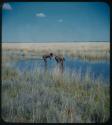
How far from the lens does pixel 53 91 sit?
2.83 m

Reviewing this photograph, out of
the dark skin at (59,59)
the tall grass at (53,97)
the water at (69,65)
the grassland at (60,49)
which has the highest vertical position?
the grassland at (60,49)

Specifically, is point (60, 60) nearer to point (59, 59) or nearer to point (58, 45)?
point (59, 59)

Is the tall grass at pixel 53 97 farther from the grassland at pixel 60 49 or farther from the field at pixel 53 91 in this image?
the grassland at pixel 60 49

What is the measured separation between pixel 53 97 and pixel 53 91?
2.5 inches

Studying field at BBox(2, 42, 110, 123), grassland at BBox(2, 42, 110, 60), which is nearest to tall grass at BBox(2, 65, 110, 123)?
field at BBox(2, 42, 110, 123)

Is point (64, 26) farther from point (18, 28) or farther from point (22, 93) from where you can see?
point (22, 93)

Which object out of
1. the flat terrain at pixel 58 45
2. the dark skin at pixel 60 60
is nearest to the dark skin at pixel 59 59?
the dark skin at pixel 60 60

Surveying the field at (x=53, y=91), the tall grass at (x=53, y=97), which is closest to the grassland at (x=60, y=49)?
the field at (x=53, y=91)

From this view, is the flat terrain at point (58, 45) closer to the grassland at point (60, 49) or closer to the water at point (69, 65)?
the grassland at point (60, 49)

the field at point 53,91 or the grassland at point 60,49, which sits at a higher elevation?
the grassland at point 60,49

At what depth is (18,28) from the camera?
9.47ft

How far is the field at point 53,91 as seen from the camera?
277 centimetres

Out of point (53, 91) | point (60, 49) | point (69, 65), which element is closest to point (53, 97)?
point (53, 91)

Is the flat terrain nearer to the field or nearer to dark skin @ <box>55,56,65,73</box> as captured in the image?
the field
